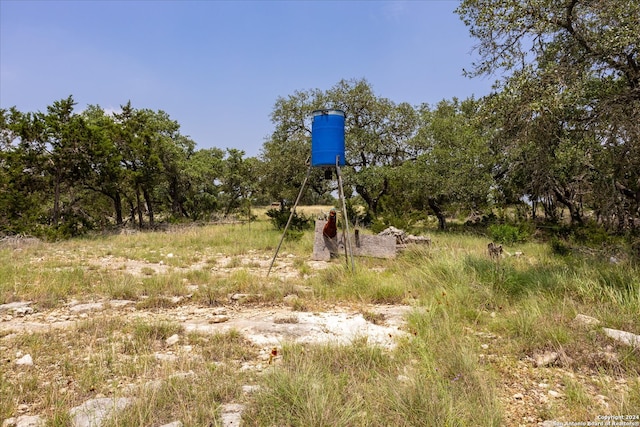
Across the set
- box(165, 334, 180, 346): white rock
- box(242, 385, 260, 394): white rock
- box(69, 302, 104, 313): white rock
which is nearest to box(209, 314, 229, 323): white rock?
box(165, 334, 180, 346): white rock

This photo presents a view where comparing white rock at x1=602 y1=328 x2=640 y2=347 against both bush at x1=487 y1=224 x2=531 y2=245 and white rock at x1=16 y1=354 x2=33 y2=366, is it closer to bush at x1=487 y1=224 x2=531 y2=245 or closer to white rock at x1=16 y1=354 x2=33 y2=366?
white rock at x1=16 y1=354 x2=33 y2=366

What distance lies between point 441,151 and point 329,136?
878cm

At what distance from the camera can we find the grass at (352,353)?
7.91 ft

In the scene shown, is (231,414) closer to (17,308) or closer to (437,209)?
(17,308)

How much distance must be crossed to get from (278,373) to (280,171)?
14151 millimetres

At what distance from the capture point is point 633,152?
471cm

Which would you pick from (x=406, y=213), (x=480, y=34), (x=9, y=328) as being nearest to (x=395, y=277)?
(x=480, y=34)

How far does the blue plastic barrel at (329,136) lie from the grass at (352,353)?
2.51 metres

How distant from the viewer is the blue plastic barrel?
7223 millimetres

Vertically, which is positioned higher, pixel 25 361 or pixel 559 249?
pixel 559 249

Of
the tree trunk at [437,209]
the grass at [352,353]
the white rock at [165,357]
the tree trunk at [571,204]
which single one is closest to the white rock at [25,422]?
the grass at [352,353]

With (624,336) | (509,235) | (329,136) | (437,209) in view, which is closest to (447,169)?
(437,209)

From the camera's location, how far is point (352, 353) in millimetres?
3289

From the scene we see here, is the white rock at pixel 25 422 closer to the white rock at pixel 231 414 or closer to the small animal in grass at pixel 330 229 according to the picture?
the white rock at pixel 231 414
